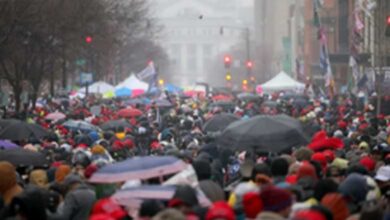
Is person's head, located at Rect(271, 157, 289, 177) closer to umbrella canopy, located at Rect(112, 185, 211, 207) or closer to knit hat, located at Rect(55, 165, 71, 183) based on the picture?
knit hat, located at Rect(55, 165, 71, 183)

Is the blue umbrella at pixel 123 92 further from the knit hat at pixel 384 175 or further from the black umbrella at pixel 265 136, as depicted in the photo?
the knit hat at pixel 384 175

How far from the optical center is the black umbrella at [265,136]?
1911 cm

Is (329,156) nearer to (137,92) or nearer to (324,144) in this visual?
(324,144)

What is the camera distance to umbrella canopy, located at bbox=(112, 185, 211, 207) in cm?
1246

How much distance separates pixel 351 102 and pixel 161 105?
9.52m

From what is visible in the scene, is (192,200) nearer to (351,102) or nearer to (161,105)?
(161,105)

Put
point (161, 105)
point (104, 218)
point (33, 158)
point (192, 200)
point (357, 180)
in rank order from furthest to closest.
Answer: point (161, 105)
point (33, 158)
point (357, 180)
point (192, 200)
point (104, 218)

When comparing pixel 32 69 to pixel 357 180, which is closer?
pixel 357 180

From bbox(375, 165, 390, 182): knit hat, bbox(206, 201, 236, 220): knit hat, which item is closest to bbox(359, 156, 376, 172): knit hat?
bbox(375, 165, 390, 182): knit hat

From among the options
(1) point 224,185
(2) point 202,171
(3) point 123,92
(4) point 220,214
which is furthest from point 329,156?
(3) point 123,92

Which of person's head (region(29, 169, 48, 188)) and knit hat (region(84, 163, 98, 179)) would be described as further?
knit hat (region(84, 163, 98, 179))

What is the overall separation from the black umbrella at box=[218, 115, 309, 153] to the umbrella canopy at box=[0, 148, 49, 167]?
2.67 meters

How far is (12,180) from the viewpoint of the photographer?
45.6 feet

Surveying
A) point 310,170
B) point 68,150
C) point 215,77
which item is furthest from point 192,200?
point 215,77
